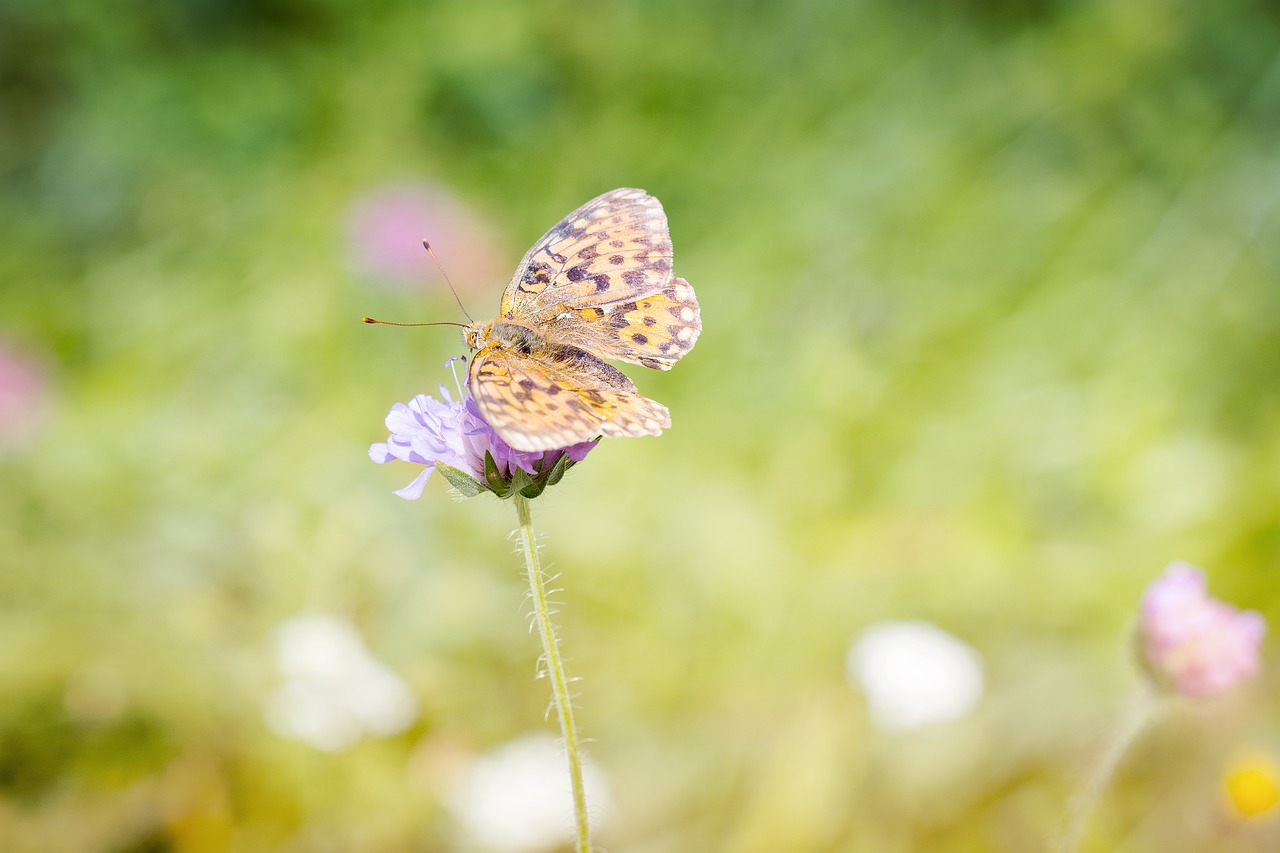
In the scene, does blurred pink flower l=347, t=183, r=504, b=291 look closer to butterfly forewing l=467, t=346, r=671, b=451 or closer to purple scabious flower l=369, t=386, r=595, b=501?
butterfly forewing l=467, t=346, r=671, b=451

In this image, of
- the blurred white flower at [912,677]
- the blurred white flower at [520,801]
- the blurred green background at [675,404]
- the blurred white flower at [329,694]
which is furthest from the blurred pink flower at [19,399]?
the blurred white flower at [912,677]

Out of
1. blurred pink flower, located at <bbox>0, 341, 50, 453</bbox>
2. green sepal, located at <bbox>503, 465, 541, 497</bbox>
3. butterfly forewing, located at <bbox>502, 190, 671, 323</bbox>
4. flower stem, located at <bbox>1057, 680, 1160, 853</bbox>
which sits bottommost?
flower stem, located at <bbox>1057, 680, 1160, 853</bbox>

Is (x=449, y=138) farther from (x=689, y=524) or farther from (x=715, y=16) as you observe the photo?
(x=689, y=524)

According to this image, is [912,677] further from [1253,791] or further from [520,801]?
[520,801]

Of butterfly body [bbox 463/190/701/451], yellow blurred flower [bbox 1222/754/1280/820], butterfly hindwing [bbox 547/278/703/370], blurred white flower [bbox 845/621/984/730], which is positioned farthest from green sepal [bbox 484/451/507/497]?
yellow blurred flower [bbox 1222/754/1280/820]

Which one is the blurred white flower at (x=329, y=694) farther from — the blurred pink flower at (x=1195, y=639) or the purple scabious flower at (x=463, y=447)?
the blurred pink flower at (x=1195, y=639)

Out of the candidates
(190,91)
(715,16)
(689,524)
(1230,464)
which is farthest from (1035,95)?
(190,91)
